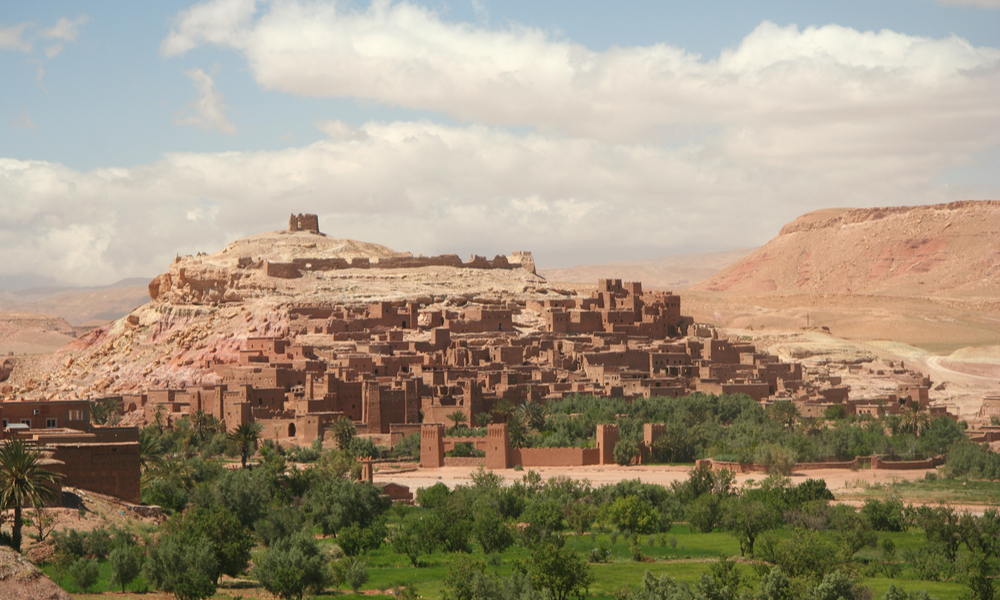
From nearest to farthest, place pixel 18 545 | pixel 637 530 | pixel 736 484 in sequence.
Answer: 1. pixel 18 545
2. pixel 637 530
3. pixel 736 484

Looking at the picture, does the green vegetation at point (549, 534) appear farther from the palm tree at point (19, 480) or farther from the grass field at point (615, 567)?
the palm tree at point (19, 480)

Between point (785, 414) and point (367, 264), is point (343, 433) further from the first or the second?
point (367, 264)

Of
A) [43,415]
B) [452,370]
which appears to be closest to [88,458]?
[43,415]

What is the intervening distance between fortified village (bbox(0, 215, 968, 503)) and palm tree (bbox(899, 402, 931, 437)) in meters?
2.67

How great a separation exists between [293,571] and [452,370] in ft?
105

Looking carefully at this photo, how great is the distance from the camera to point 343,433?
168 feet

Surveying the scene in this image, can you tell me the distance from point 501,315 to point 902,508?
32606 mm

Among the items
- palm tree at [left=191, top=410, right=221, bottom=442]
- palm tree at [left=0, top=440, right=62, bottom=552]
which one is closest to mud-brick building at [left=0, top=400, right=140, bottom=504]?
palm tree at [left=0, top=440, right=62, bottom=552]

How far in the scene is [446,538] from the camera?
3684 cm

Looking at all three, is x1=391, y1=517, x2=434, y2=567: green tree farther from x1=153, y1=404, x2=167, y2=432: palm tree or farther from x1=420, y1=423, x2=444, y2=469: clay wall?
x1=153, y1=404, x2=167, y2=432: palm tree

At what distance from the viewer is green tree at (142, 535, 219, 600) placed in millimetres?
25688

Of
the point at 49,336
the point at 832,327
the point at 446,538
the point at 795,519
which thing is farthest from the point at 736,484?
the point at 49,336

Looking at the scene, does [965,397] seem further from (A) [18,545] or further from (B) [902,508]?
(A) [18,545]

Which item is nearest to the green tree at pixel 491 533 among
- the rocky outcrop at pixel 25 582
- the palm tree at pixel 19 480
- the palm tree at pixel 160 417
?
the palm tree at pixel 19 480
